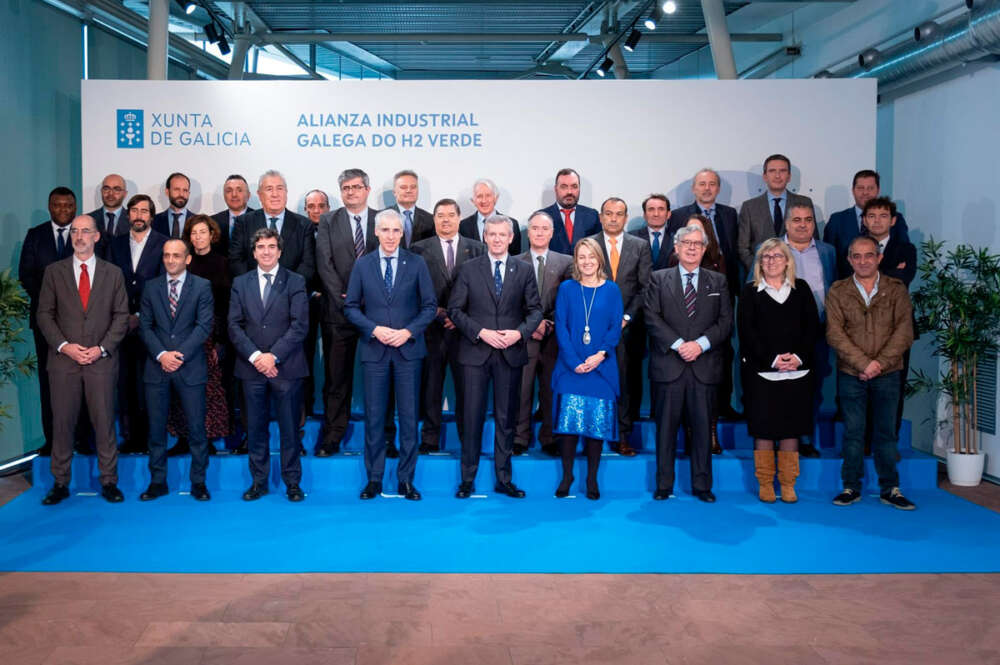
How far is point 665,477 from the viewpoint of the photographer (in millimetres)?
5426

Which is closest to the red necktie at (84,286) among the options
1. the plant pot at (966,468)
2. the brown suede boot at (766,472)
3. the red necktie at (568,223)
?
the red necktie at (568,223)

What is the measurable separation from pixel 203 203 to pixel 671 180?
3.60 meters

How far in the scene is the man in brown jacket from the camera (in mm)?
5273

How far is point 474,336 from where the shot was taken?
205 inches

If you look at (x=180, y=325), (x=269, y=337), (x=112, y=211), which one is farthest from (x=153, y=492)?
(x=112, y=211)

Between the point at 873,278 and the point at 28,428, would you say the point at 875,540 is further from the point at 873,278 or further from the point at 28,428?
the point at 28,428

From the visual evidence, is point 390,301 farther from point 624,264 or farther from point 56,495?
point 56,495

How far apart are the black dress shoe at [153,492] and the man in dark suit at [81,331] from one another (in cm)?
16

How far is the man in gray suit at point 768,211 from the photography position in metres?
6.20

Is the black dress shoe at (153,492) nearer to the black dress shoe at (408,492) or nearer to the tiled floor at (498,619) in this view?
the tiled floor at (498,619)

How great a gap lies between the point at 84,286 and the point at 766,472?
4.19m

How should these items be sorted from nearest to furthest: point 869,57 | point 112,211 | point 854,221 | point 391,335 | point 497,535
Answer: point 497,535 → point 391,335 → point 854,221 → point 112,211 → point 869,57

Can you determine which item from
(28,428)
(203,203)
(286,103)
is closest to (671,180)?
(286,103)

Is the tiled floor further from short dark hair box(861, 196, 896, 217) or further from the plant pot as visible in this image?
short dark hair box(861, 196, 896, 217)
